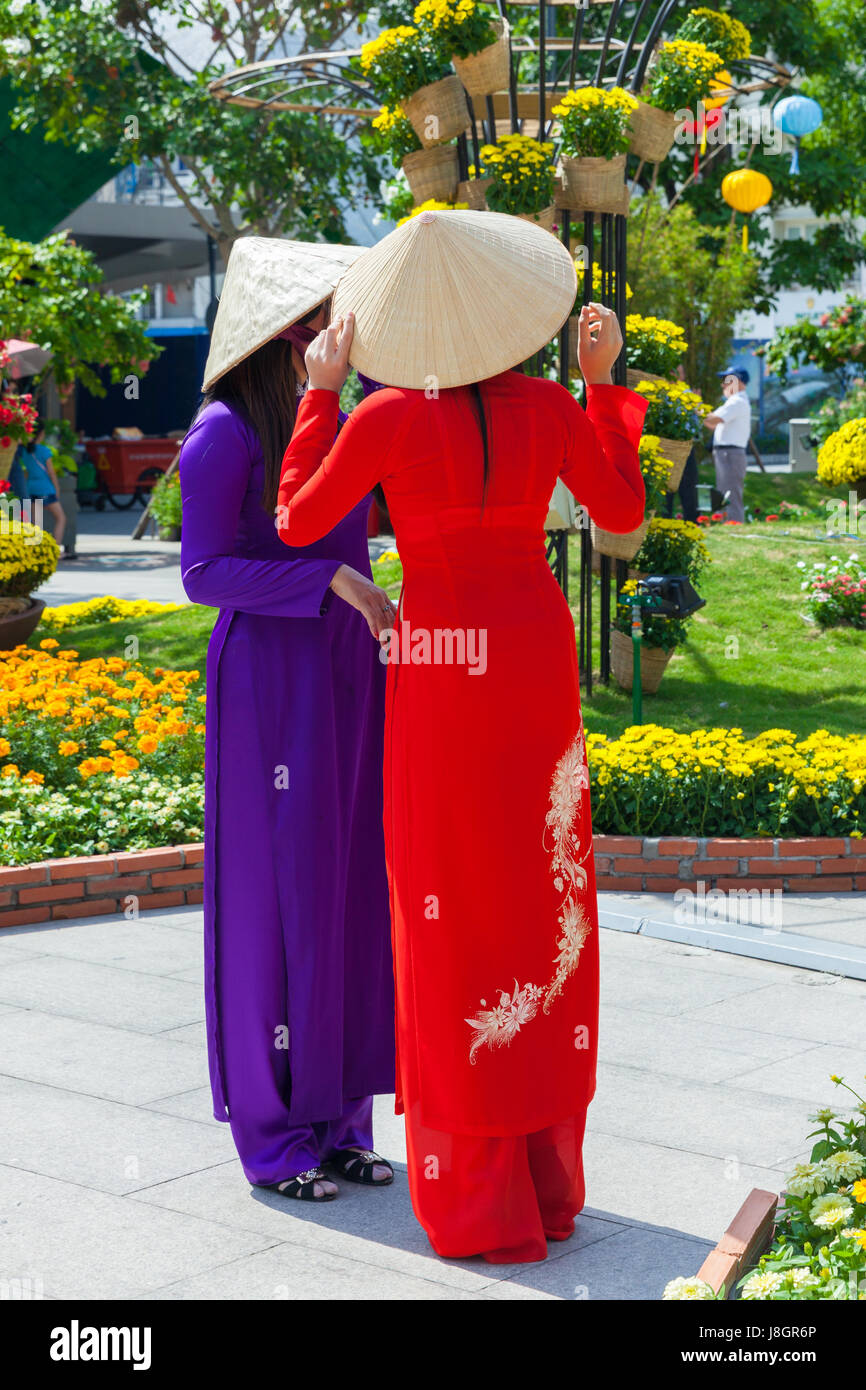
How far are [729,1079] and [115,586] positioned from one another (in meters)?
11.9

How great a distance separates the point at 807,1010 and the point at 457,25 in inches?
222

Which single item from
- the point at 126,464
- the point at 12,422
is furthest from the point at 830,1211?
the point at 126,464

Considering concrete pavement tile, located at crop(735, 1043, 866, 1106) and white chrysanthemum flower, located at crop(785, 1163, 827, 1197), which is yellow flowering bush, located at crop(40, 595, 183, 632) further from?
white chrysanthemum flower, located at crop(785, 1163, 827, 1197)

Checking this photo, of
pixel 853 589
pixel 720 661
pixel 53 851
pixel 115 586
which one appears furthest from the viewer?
pixel 115 586

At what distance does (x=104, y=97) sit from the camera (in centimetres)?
1741

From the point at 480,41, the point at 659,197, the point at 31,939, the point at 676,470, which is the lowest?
the point at 31,939

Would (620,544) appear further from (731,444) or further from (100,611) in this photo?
(731,444)

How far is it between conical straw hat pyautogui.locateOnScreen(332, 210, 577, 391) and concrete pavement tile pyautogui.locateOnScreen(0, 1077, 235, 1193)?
1868 mm

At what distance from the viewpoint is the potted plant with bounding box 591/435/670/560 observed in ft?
27.2

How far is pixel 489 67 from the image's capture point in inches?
328

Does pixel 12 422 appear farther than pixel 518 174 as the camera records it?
Yes

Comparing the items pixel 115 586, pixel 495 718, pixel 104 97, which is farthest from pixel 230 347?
pixel 104 97

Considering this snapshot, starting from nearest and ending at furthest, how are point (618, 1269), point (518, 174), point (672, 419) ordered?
point (618, 1269)
point (518, 174)
point (672, 419)
